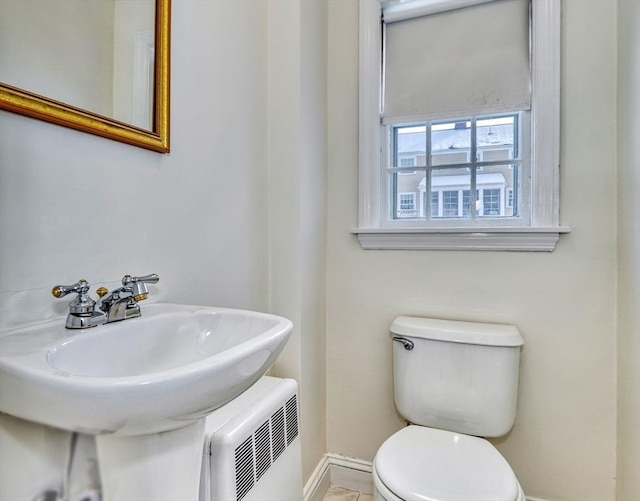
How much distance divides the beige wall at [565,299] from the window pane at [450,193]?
19cm

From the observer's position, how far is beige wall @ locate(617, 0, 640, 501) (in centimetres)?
110

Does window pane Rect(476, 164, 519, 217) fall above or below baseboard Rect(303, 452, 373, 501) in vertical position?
A: above

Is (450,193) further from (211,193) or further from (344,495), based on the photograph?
(344,495)

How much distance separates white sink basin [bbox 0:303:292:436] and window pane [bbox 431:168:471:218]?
1.03 metres

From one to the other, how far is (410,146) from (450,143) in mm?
167

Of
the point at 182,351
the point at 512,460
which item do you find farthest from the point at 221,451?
the point at 512,460

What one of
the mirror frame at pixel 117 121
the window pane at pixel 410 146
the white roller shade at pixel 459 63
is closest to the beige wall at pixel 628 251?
the white roller shade at pixel 459 63

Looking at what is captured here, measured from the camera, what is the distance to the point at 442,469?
3.25 ft

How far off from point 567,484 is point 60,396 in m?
1.67

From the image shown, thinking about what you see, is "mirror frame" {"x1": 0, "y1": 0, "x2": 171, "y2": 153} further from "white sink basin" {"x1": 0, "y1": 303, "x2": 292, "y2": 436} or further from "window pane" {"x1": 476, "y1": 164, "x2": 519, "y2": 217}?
"window pane" {"x1": 476, "y1": 164, "x2": 519, "y2": 217}

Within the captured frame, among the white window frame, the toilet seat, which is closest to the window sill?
the white window frame

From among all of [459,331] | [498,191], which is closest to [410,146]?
[498,191]

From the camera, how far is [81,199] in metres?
0.72

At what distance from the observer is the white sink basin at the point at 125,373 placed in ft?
1.38
